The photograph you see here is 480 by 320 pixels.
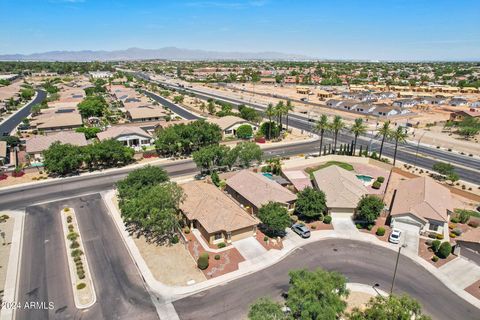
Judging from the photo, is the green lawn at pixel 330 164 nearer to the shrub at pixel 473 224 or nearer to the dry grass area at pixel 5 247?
the shrub at pixel 473 224

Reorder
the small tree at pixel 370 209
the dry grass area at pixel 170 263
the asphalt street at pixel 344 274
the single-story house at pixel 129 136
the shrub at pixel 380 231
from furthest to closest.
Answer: the single-story house at pixel 129 136, the small tree at pixel 370 209, the shrub at pixel 380 231, the dry grass area at pixel 170 263, the asphalt street at pixel 344 274

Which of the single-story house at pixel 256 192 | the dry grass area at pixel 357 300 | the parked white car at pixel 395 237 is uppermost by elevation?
the single-story house at pixel 256 192

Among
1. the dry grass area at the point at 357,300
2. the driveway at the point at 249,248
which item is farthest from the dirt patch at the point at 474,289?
the driveway at the point at 249,248

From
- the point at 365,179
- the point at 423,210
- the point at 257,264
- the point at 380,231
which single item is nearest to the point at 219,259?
the point at 257,264

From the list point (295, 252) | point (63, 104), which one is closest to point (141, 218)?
point (295, 252)

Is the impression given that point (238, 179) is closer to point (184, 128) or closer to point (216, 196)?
point (216, 196)

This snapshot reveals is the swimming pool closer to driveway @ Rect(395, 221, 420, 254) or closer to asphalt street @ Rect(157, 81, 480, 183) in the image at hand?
driveway @ Rect(395, 221, 420, 254)

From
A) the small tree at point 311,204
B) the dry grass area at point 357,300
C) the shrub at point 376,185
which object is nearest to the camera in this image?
the dry grass area at point 357,300
